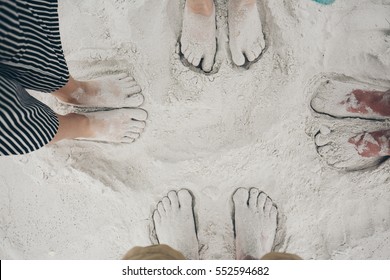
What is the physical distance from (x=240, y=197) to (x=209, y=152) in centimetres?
21

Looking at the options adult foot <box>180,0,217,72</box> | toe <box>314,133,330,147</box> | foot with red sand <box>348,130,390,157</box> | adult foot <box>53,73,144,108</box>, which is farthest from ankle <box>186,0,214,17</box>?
foot with red sand <box>348,130,390,157</box>

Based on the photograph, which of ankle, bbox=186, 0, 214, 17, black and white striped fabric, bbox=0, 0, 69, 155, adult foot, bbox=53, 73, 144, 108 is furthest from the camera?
adult foot, bbox=53, 73, 144, 108

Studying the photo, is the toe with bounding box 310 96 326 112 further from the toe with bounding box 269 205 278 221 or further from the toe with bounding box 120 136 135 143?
the toe with bounding box 120 136 135 143

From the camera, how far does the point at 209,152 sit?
1.45m

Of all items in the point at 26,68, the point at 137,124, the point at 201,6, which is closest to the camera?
the point at 26,68

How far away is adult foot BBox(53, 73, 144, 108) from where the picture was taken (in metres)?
1.43

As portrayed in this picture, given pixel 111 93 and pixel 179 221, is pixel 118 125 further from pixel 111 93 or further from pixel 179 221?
pixel 179 221

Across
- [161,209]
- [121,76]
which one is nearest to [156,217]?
[161,209]

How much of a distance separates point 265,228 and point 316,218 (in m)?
0.20

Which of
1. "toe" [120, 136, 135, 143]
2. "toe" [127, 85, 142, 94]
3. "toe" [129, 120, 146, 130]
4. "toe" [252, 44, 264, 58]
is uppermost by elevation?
"toe" [252, 44, 264, 58]

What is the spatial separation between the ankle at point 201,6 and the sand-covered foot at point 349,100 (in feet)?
1.64

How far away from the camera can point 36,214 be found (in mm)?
1498

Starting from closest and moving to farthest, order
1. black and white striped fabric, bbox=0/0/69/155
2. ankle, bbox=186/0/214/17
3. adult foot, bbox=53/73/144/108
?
black and white striped fabric, bbox=0/0/69/155 < ankle, bbox=186/0/214/17 < adult foot, bbox=53/73/144/108

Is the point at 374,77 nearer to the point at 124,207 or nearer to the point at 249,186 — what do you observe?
the point at 249,186
